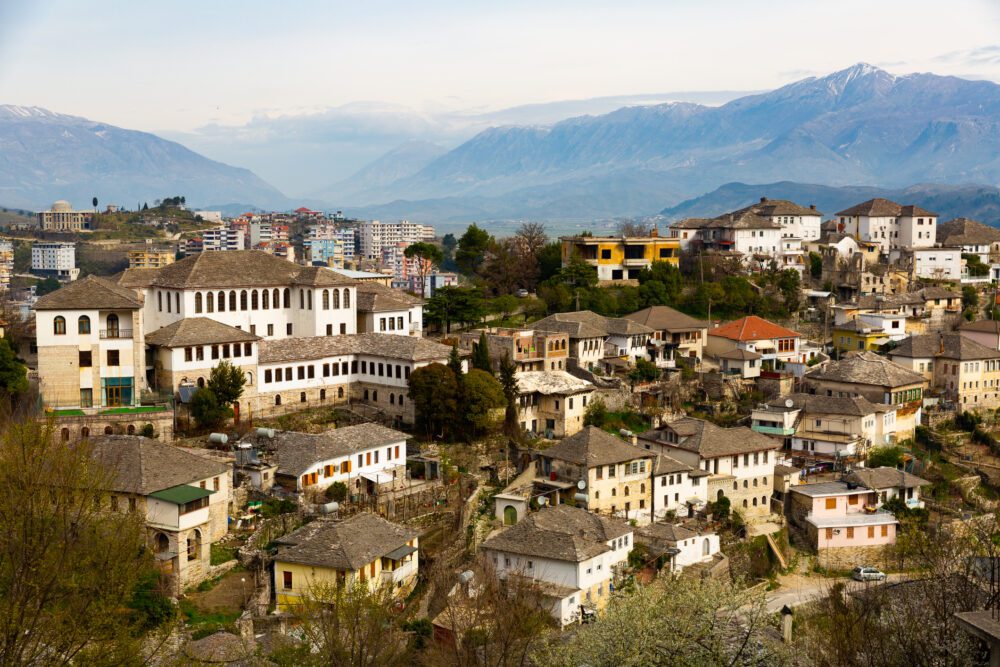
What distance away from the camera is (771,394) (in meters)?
51.1

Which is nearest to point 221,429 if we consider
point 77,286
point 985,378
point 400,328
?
point 77,286

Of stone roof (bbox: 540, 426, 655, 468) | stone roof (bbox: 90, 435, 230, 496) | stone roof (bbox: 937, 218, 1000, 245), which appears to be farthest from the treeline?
stone roof (bbox: 90, 435, 230, 496)

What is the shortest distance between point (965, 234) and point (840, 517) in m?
41.9

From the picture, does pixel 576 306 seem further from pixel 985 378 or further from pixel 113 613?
pixel 113 613

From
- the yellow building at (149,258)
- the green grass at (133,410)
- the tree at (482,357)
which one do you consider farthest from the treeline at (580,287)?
the yellow building at (149,258)

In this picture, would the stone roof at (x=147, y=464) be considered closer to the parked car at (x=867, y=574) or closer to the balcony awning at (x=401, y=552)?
the balcony awning at (x=401, y=552)

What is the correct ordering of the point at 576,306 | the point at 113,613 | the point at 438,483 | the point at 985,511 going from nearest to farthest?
1. the point at 113,613
2. the point at 438,483
3. the point at 985,511
4. the point at 576,306

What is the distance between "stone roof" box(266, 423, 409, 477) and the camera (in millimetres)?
34375

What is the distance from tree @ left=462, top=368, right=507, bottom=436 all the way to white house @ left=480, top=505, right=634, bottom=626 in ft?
22.1

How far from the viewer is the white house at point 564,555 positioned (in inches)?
1215

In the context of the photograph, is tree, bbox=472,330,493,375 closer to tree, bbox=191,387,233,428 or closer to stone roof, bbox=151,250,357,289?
stone roof, bbox=151,250,357,289

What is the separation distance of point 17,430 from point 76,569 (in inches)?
155

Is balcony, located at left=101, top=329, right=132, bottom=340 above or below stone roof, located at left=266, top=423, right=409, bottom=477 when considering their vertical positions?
above

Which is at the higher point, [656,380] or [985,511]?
[656,380]
